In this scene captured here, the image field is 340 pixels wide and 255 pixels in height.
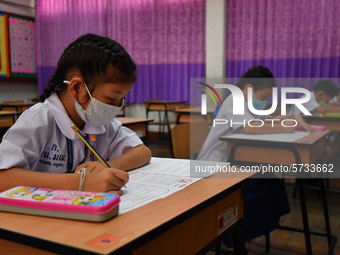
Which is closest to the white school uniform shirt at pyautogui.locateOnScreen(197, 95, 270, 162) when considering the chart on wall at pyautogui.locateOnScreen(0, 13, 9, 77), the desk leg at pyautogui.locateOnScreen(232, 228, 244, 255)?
the desk leg at pyautogui.locateOnScreen(232, 228, 244, 255)

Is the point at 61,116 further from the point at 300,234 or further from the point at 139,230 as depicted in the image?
the point at 300,234

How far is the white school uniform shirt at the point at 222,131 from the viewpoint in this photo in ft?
7.39

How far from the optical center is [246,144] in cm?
210

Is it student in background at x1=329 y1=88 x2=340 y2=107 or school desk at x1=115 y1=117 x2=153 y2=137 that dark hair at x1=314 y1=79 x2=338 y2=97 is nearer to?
student in background at x1=329 y1=88 x2=340 y2=107

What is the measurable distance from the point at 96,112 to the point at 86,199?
0.42 meters

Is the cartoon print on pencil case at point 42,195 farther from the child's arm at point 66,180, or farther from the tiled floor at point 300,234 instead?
the tiled floor at point 300,234

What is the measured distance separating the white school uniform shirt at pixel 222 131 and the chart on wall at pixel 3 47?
5.88 metres

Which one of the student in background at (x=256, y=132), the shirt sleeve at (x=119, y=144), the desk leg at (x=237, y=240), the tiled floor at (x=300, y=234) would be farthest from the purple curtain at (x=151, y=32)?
the desk leg at (x=237, y=240)

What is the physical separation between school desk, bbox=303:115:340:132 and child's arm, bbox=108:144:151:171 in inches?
100

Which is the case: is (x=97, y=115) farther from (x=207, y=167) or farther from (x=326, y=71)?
(x=326, y=71)

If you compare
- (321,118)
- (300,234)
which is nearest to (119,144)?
(300,234)

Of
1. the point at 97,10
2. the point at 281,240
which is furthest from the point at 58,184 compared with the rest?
the point at 97,10

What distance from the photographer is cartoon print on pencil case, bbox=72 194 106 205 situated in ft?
2.20

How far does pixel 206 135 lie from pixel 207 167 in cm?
117
